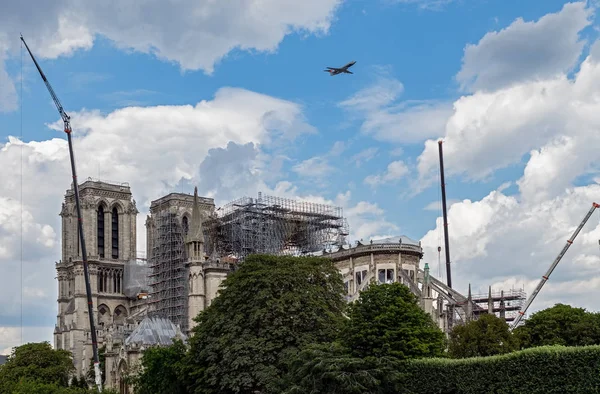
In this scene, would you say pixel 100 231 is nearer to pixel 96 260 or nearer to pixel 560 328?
pixel 96 260

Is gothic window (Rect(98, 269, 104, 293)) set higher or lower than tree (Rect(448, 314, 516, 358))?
higher

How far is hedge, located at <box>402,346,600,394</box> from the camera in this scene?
39.8m

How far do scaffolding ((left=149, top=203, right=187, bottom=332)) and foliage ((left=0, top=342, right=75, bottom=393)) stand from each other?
1686 cm

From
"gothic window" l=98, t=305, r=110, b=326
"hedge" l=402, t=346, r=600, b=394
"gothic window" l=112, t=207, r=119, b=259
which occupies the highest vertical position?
"gothic window" l=112, t=207, r=119, b=259

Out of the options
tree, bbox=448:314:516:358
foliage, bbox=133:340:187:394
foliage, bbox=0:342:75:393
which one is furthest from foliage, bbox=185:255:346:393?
foliage, bbox=0:342:75:393

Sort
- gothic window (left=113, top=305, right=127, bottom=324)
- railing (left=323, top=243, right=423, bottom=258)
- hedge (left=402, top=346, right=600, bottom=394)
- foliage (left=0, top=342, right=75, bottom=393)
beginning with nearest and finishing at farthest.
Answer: hedge (left=402, top=346, right=600, bottom=394), foliage (left=0, top=342, right=75, bottom=393), railing (left=323, top=243, right=423, bottom=258), gothic window (left=113, top=305, right=127, bottom=324)

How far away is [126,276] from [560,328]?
269 feet

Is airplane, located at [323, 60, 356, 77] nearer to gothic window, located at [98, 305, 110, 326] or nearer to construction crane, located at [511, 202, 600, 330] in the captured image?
construction crane, located at [511, 202, 600, 330]

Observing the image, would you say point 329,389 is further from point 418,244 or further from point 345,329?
point 418,244

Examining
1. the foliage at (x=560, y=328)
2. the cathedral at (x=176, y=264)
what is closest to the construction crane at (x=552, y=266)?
the cathedral at (x=176, y=264)

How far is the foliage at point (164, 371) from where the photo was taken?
6762 centimetres

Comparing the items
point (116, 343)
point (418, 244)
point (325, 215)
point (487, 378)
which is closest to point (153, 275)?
point (116, 343)

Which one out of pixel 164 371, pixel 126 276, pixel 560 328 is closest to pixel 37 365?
pixel 164 371

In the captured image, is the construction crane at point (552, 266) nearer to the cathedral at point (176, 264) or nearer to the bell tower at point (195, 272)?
the cathedral at point (176, 264)
